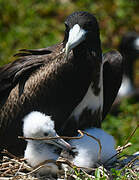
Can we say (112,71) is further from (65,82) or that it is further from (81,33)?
(81,33)

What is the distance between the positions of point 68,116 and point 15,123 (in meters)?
0.39

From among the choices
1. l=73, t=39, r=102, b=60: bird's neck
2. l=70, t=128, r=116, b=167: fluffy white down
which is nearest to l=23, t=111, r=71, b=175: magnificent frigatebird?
l=70, t=128, r=116, b=167: fluffy white down

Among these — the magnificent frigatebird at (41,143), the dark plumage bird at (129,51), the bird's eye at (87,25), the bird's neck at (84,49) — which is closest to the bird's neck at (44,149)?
the magnificent frigatebird at (41,143)

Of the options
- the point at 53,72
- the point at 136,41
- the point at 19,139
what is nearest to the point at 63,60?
the point at 53,72

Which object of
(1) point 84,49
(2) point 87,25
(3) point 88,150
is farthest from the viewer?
(3) point 88,150

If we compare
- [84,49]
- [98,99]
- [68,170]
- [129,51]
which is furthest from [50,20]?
[68,170]

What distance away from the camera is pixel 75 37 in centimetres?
296

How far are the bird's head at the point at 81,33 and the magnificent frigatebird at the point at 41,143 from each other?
52cm

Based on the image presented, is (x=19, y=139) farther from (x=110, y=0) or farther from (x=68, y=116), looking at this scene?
(x=110, y=0)

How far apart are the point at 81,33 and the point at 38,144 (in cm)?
82

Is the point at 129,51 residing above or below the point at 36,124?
above

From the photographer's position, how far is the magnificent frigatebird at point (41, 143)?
323cm

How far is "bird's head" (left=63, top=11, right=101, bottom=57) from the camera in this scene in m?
2.96

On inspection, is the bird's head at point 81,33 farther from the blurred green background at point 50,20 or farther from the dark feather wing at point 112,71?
the blurred green background at point 50,20
